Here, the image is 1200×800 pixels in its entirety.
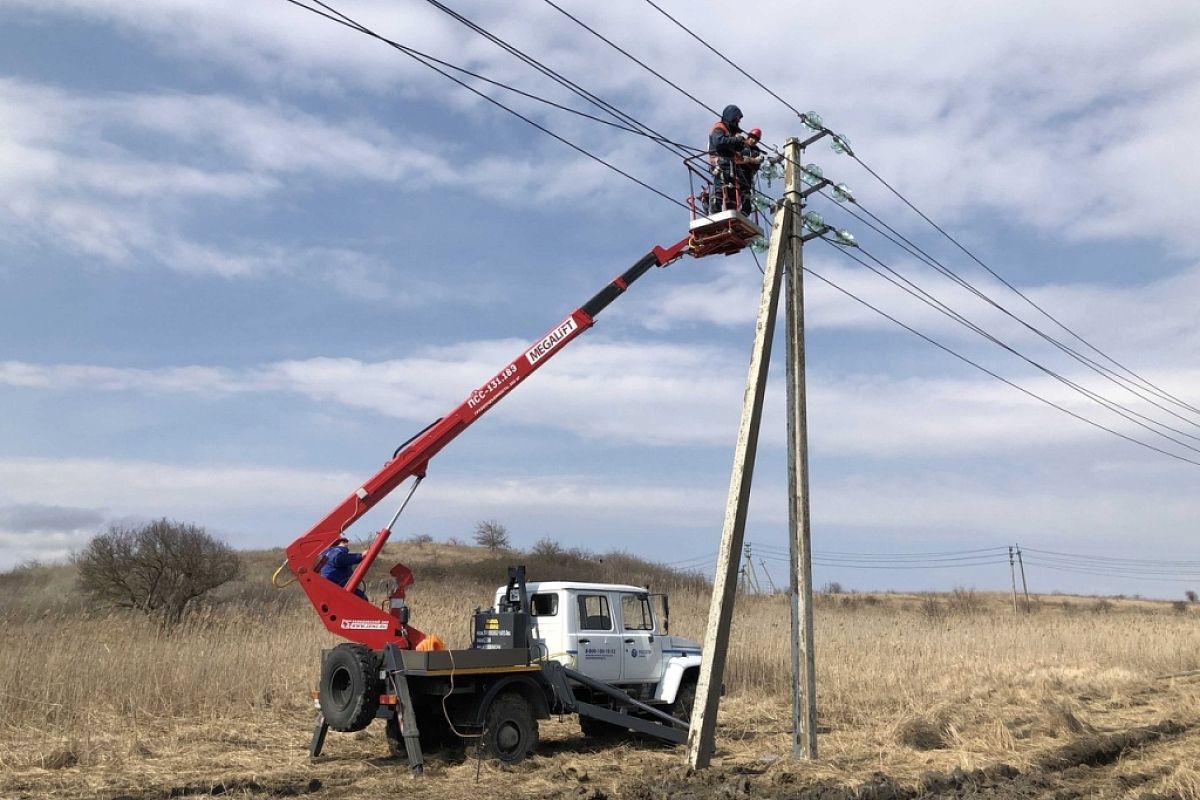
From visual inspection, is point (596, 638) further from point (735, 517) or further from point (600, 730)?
point (735, 517)

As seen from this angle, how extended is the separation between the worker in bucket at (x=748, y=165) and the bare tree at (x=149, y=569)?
25413 mm

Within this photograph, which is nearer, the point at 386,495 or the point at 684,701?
the point at 386,495

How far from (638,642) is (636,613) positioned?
44 cm

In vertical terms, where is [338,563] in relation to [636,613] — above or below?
above

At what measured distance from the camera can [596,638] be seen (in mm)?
13969

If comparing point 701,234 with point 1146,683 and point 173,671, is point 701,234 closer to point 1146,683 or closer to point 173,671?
point 173,671

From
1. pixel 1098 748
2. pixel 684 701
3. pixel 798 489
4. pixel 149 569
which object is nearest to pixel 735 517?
pixel 798 489

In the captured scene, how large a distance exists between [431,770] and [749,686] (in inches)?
425

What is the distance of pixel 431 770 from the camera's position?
11.6 m

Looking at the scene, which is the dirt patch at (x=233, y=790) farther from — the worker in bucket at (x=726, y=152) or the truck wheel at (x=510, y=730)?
the worker in bucket at (x=726, y=152)

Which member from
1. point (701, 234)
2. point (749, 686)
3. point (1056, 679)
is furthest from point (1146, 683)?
point (701, 234)

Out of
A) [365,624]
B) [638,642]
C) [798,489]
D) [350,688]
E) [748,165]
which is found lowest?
[350,688]

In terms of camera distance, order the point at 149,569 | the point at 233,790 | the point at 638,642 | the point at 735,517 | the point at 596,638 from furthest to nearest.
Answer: the point at 149,569 → the point at 638,642 → the point at 596,638 → the point at 735,517 → the point at 233,790

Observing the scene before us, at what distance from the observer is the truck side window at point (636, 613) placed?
1460cm
